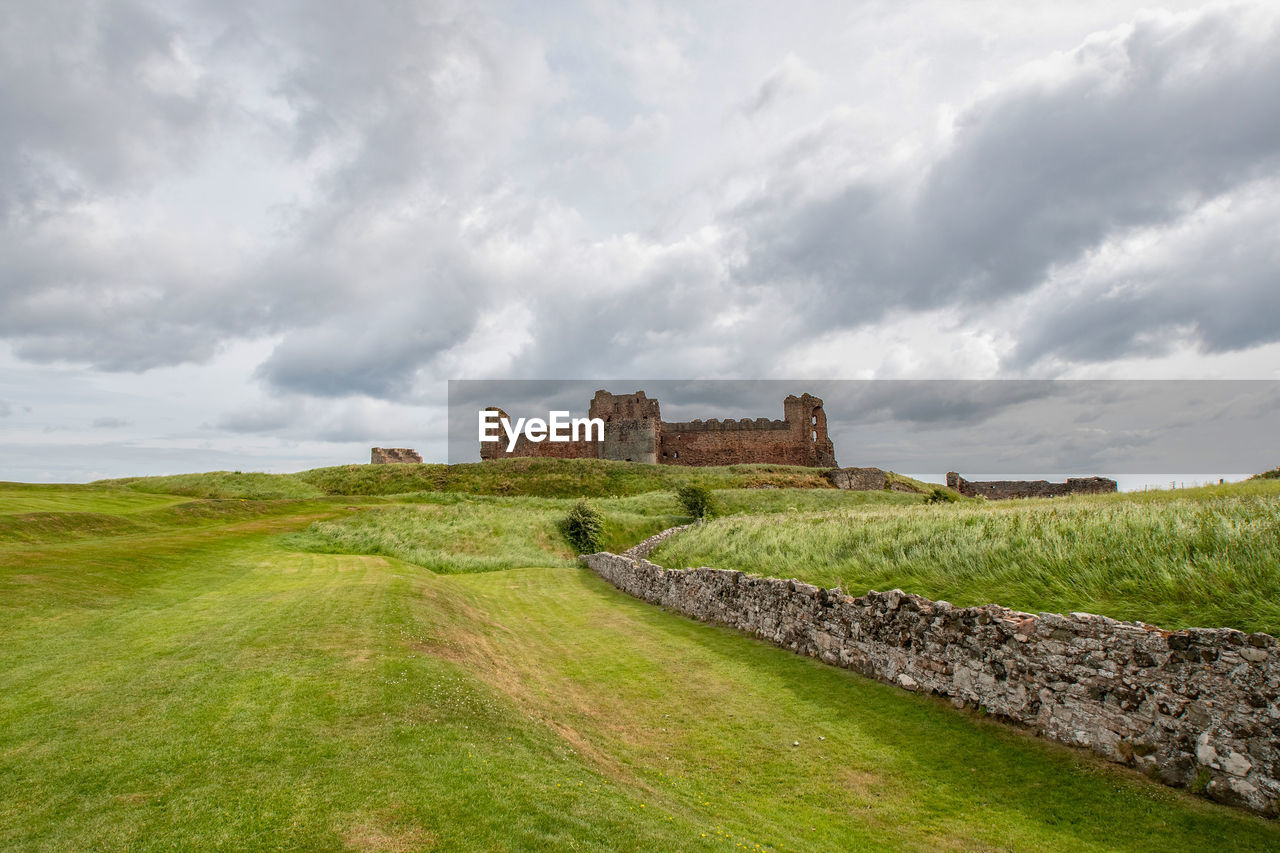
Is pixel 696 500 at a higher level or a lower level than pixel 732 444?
lower

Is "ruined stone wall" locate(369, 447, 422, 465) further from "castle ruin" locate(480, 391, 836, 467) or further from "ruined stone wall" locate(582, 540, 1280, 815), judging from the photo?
"ruined stone wall" locate(582, 540, 1280, 815)

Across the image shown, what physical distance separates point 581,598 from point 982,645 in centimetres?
1241

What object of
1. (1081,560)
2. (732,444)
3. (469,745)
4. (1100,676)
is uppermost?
(732,444)

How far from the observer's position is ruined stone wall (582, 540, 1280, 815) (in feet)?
19.5

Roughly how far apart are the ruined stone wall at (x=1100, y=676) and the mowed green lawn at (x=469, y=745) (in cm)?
29

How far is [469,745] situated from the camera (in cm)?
649

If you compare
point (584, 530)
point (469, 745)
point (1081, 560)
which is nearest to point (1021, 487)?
point (584, 530)

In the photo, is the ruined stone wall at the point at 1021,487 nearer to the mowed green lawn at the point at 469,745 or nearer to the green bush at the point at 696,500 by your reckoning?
the green bush at the point at 696,500

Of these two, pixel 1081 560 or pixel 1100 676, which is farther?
pixel 1081 560

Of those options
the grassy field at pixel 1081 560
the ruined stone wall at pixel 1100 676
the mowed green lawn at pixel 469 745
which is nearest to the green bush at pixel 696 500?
the grassy field at pixel 1081 560

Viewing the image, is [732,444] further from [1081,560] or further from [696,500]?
[1081,560]

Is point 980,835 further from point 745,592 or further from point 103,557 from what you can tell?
point 103,557

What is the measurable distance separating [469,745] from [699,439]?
59659 millimetres

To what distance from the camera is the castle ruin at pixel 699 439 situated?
63406mm
